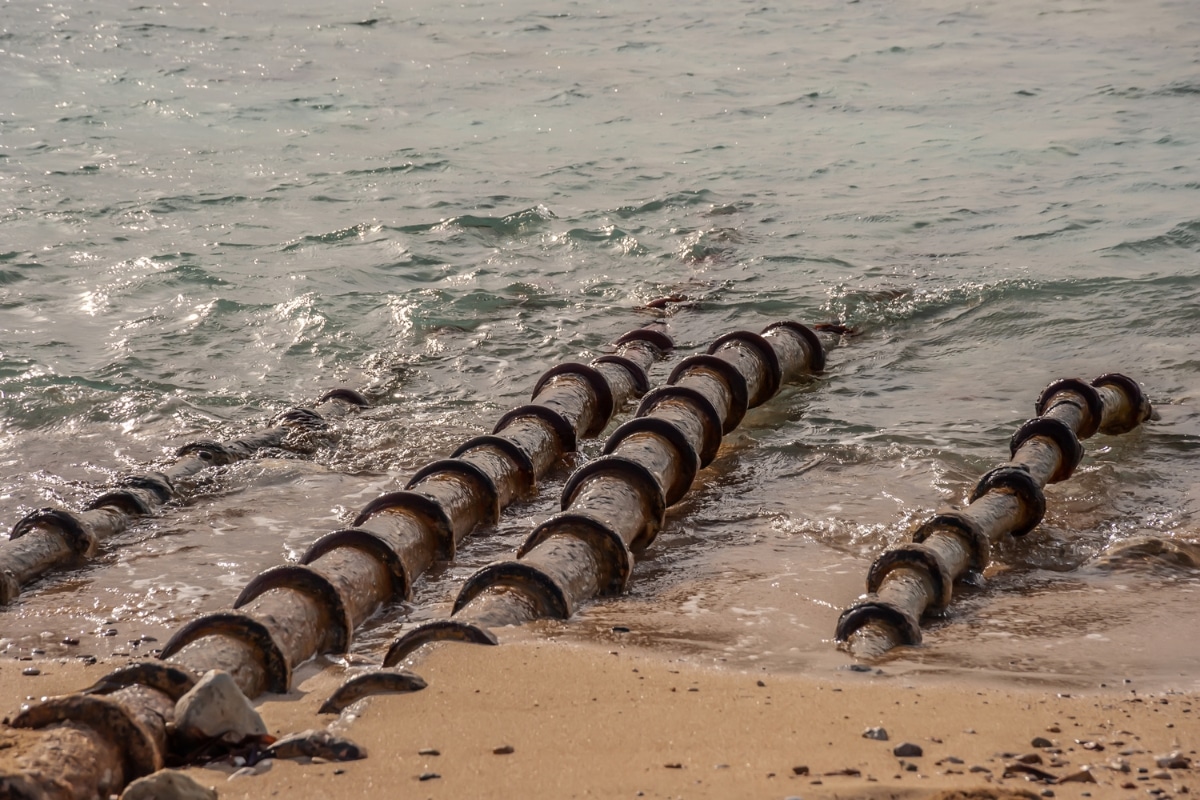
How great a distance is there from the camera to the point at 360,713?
4.03 m

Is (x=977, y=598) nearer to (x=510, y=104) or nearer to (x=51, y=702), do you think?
(x=51, y=702)

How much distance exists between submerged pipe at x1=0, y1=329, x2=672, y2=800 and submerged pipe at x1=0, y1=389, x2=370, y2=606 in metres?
1.56

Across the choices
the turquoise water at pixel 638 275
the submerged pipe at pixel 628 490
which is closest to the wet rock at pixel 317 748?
the submerged pipe at pixel 628 490

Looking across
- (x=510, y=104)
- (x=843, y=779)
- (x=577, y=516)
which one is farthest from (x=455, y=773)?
(x=510, y=104)

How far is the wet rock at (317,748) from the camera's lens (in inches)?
145

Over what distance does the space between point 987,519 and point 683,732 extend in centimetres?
316

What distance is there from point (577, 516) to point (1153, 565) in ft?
9.84

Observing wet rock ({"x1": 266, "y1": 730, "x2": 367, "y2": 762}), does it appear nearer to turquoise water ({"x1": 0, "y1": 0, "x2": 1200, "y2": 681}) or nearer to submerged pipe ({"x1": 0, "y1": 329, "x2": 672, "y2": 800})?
submerged pipe ({"x1": 0, "y1": 329, "x2": 672, "y2": 800})

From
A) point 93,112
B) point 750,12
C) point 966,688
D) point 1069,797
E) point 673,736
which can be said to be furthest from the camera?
point 750,12

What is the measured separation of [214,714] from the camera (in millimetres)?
3748

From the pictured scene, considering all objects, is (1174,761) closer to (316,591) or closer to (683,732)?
(683,732)

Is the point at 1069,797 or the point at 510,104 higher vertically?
the point at 510,104

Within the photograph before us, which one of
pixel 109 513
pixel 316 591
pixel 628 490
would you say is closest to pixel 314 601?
pixel 316 591

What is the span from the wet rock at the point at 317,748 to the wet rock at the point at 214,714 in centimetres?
13
